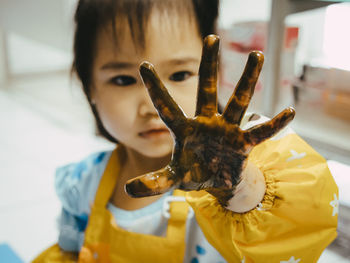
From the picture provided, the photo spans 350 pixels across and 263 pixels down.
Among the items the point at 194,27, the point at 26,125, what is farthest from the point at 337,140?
the point at 26,125

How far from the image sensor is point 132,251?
2.54 feet

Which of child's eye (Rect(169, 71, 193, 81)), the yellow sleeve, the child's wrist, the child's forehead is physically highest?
the child's forehead

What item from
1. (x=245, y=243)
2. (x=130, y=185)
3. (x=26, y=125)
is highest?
(x=130, y=185)

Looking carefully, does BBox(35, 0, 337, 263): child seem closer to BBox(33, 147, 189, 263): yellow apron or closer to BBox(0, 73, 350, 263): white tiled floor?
BBox(33, 147, 189, 263): yellow apron

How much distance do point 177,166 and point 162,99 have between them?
7 cm

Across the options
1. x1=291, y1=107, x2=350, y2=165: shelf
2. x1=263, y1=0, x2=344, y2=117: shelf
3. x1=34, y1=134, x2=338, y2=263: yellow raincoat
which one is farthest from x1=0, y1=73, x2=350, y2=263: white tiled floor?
x1=34, y1=134, x2=338, y2=263: yellow raincoat

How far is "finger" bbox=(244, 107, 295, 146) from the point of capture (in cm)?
46

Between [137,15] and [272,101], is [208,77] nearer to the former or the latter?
[137,15]

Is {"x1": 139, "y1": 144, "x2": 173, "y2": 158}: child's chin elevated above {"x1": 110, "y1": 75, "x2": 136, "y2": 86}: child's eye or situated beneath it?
situated beneath

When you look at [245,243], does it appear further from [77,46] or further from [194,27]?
[77,46]

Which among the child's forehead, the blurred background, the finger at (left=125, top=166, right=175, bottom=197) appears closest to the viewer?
the finger at (left=125, top=166, right=175, bottom=197)

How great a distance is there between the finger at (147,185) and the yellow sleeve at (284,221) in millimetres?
158

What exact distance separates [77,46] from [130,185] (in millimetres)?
446

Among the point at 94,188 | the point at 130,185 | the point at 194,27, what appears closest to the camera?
the point at 130,185
